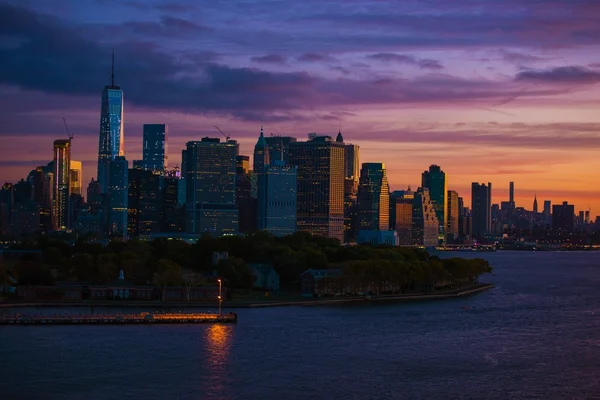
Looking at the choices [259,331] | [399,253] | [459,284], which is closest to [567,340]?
[259,331]

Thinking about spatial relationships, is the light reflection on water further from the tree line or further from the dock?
the tree line

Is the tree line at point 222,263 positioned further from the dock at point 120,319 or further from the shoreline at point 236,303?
the dock at point 120,319

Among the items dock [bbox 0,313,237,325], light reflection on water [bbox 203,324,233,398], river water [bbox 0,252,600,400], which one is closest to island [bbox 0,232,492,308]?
dock [bbox 0,313,237,325]

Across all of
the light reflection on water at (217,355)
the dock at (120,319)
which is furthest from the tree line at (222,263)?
the light reflection on water at (217,355)

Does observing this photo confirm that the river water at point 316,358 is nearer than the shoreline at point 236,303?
Yes

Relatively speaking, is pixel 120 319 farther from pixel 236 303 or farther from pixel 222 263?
pixel 222 263

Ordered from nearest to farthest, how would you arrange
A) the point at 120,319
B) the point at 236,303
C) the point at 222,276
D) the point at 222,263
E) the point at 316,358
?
1. the point at 316,358
2. the point at 120,319
3. the point at 236,303
4. the point at 222,276
5. the point at 222,263

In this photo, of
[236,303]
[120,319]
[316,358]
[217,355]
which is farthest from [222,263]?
[316,358]
